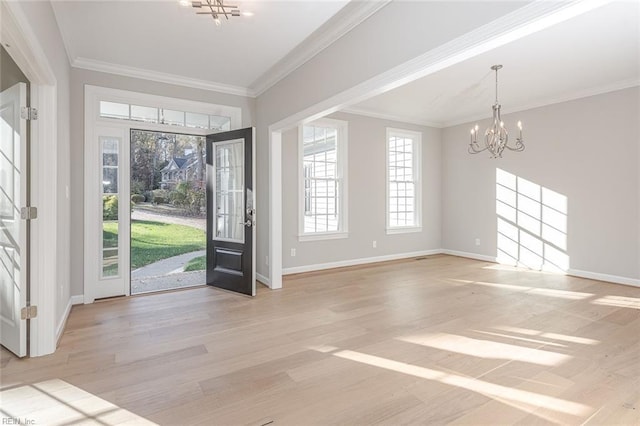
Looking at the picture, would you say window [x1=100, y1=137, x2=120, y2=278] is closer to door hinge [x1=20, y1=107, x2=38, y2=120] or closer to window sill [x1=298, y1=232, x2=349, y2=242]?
door hinge [x1=20, y1=107, x2=38, y2=120]

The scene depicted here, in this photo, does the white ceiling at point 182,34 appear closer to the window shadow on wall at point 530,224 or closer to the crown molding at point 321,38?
the crown molding at point 321,38

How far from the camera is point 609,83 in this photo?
467 cm

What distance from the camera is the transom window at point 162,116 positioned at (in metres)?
4.07

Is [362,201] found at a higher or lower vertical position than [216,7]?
lower

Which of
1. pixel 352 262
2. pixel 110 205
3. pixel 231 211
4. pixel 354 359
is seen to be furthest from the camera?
pixel 352 262

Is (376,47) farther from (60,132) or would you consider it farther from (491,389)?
(60,132)

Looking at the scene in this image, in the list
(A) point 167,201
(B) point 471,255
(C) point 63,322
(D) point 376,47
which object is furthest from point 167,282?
(B) point 471,255

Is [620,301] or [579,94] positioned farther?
[579,94]

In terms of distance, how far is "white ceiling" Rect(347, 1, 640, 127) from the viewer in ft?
10.4

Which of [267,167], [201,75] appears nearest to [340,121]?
[267,167]

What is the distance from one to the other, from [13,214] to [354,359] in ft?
9.51

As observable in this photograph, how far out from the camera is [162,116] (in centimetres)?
435

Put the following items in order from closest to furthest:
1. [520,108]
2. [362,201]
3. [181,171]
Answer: [520,108] < [362,201] < [181,171]

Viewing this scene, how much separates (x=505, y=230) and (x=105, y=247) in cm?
656
